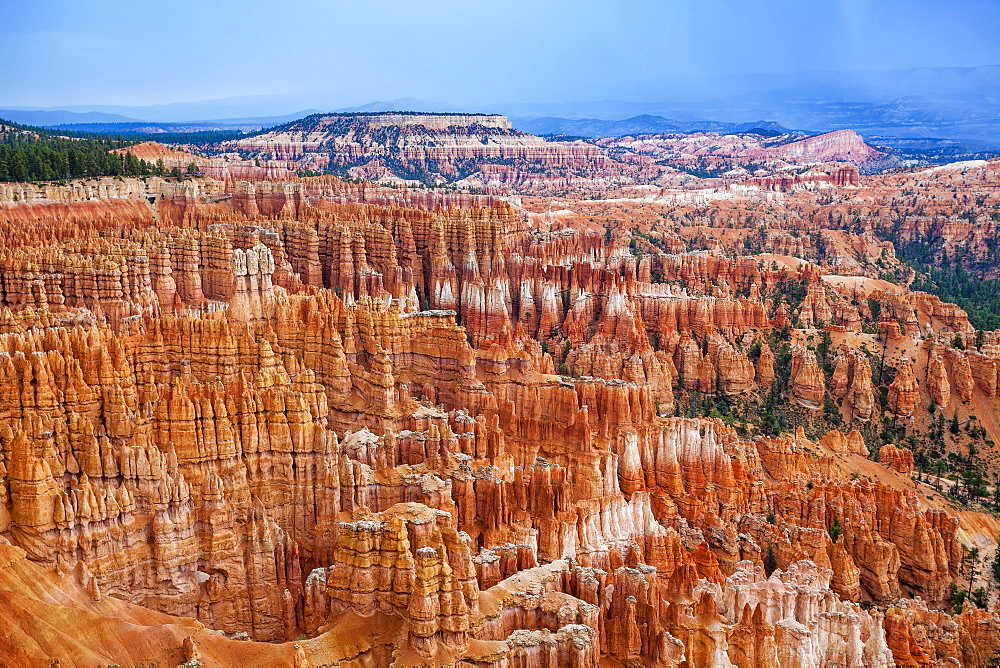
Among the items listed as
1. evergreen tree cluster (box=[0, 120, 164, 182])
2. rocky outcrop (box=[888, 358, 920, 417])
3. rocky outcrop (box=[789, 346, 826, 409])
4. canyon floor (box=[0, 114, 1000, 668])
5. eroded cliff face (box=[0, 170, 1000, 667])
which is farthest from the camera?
evergreen tree cluster (box=[0, 120, 164, 182])

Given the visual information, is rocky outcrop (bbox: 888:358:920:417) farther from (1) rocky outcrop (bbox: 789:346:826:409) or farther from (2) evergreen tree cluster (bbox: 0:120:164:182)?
(2) evergreen tree cluster (bbox: 0:120:164:182)

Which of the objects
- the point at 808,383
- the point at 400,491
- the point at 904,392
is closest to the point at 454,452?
the point at 400,491

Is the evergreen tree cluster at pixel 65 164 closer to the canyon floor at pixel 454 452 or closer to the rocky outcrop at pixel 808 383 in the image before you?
the canyon floor at pixel 454 452

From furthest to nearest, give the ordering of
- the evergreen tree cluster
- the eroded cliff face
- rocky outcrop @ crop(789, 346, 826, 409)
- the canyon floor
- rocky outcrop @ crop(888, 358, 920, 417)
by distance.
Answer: the evergreen tree cluster → rocky outcrop @ crop(789, 346, 826, 409) → rocky outcrop @ crop(888, 358, 920, 417) → the canyon floor → the eroded cliff face

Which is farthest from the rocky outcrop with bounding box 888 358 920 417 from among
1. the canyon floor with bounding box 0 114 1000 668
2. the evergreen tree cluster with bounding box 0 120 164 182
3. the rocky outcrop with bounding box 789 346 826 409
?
the evergreen tree cluster with bounding box 0 120 164 182

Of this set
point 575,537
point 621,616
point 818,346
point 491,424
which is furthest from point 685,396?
point 621,616

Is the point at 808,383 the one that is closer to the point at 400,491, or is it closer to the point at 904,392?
the point at 904,392

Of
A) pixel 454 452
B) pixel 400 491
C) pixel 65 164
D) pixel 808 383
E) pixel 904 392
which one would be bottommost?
pixel 904 392
